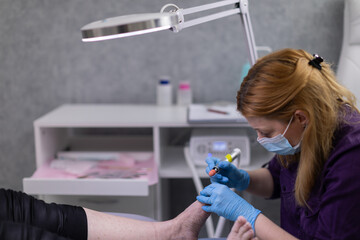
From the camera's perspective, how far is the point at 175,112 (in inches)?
86.0

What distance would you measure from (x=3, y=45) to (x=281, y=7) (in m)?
1.42

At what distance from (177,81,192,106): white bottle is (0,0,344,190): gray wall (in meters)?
0.08

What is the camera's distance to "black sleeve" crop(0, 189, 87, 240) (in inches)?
54.1

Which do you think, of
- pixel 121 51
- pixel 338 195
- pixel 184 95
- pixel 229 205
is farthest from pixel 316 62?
pixel 121 51

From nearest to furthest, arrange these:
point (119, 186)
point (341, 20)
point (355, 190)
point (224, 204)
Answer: point (355, 190)
point (224, 204)
point (119, 186)
point (341, 20)

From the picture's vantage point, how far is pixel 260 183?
5.32 ft

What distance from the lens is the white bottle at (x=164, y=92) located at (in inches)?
90.1

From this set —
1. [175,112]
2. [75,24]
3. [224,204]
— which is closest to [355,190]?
[224,204]

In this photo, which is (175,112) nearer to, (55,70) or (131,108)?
(131,108)

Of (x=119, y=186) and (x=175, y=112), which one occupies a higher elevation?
(x=175, y=112)

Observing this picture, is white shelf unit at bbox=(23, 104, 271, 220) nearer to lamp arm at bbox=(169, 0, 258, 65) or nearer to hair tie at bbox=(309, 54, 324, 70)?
lamp arm at bbox=(169, 0, 258, 65)

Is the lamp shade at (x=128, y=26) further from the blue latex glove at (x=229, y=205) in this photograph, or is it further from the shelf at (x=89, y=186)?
the shelf at (x=89, y=186)

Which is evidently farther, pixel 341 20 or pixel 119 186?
pixel 341 20

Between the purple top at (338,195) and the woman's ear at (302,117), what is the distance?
89 millimetres
